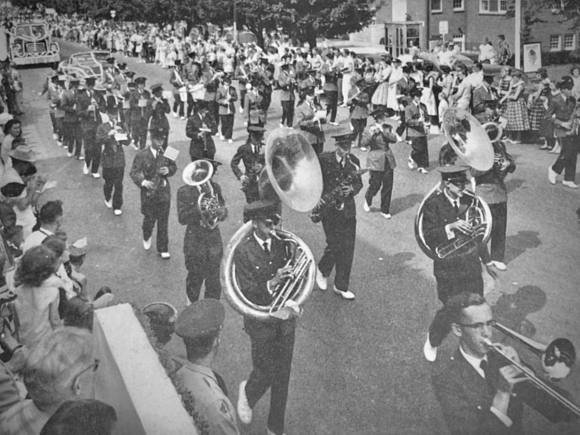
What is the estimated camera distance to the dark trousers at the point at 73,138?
10116 mm

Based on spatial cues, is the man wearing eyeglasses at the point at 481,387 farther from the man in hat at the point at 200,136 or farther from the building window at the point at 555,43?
the man in hat at the point at 200,136

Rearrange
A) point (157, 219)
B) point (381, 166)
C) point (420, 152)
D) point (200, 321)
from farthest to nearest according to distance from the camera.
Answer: point (420, 152) → point (381, 166) → point (157, 219) → point (200, 321)

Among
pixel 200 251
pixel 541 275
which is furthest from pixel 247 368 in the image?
pixel 541 275

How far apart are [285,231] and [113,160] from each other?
4501mm

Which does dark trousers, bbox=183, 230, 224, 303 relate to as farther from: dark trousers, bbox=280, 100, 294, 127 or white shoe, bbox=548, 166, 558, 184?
dark trousers, bbox=280, 100, 294, 127

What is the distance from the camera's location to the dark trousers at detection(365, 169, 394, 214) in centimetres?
861

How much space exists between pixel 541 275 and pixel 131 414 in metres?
4.35

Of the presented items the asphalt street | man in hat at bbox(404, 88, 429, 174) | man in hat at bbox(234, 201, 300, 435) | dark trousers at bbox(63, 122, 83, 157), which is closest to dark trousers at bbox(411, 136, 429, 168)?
man in hat at bbox(404, 88, 429, 174)

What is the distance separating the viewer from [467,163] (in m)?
6.52

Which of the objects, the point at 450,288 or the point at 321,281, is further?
the point at 321,281

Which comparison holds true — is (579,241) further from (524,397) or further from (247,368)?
(247,368)

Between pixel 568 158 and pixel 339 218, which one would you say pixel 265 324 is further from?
pixel 568 158

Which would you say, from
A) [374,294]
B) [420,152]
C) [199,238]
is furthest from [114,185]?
[420,152]

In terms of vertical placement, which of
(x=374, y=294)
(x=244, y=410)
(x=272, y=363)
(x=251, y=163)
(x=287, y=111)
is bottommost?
(x=244, y=410)
